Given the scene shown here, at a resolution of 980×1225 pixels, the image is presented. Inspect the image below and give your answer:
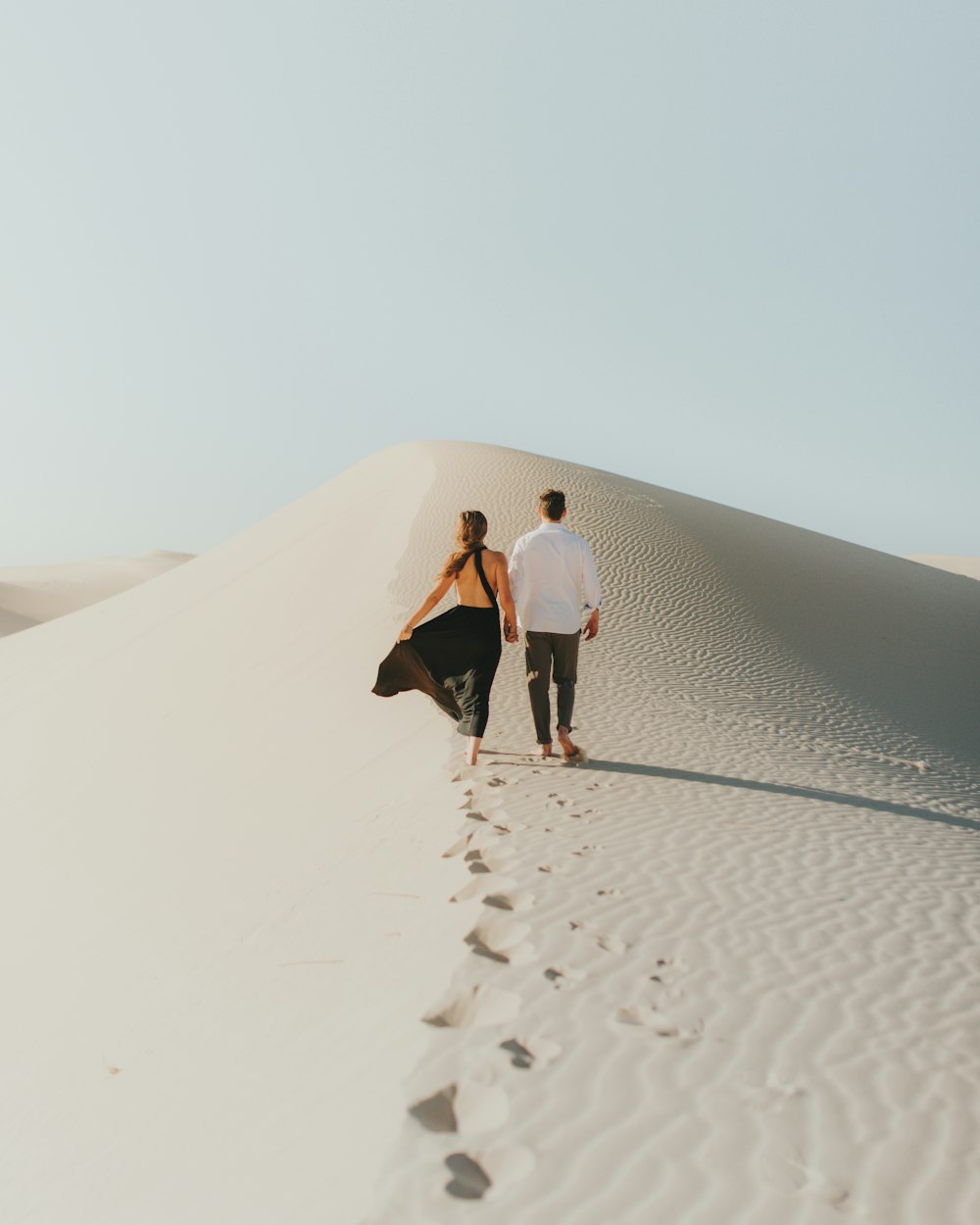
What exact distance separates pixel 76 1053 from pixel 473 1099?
2.78 metres

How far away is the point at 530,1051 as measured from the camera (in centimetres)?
326

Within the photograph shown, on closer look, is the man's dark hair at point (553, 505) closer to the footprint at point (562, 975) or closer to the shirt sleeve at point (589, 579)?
the shirt sleeve at point (589, 579)

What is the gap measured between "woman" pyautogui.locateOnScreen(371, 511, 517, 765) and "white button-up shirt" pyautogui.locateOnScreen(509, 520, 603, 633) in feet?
0.48

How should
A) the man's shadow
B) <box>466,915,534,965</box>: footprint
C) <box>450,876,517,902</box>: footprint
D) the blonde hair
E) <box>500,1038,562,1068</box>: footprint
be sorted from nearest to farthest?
<box>500,1038,562,1068</box>: footprint → <box>466,915,534,965</box>: footprint → <box>450,876,517,902</box>: footprint → the blonde hair → the man's shadow

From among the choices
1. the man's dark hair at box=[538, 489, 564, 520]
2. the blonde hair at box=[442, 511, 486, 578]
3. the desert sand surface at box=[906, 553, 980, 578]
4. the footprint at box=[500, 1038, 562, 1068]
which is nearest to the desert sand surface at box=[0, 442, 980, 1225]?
the footprint at box=[500, 1038, 562, 1068]

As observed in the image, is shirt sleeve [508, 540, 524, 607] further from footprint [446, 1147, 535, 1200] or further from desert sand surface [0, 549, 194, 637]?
desert sand surface [0, 549, 194, 637]

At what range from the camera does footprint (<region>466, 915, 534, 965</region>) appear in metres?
3.94

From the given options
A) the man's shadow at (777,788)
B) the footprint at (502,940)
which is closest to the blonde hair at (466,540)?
the man's shadow at (777,788)

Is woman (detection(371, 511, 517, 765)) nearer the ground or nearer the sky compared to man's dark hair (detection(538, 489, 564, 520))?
nearer the ground

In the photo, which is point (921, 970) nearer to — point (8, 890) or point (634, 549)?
point (8, 890)

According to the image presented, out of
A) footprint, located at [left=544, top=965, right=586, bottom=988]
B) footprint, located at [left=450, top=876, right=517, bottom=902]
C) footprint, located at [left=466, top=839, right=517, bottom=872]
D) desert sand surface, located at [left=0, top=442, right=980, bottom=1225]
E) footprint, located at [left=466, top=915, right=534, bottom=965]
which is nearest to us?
desert sand surface, located at [left=0, top=442, right=980, bottom=1225]

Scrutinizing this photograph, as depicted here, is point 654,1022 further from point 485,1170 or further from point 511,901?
point 511,901

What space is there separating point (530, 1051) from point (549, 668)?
3.88m

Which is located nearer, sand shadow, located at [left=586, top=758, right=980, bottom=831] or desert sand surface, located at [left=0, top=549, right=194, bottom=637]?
sand shadow, located at [left=586, top=758, right=980, bottom=831]
